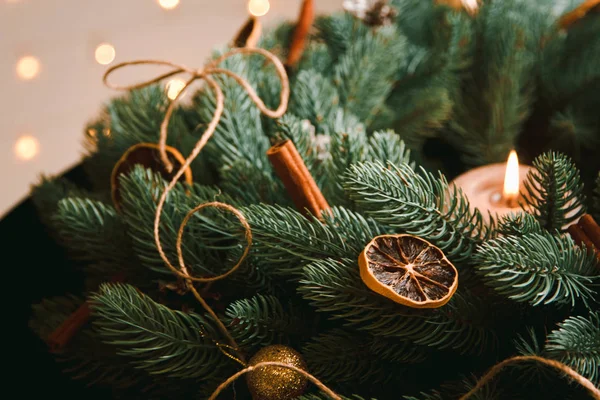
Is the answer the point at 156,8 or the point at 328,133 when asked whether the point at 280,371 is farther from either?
the point at 156,8

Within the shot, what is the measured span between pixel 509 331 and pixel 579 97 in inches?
19.3

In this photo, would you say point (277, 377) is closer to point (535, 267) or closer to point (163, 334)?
point (163, 334)

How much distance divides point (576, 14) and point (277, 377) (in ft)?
2.28

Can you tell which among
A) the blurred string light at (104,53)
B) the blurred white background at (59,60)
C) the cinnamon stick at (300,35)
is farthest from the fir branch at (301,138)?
the blurred string light at (104,53)

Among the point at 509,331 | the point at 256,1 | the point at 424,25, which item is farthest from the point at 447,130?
the point at 256,1

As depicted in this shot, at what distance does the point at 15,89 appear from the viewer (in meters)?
1.42

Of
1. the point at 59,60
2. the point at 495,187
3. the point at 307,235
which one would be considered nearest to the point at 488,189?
the point at 495,187

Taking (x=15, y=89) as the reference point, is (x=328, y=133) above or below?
below

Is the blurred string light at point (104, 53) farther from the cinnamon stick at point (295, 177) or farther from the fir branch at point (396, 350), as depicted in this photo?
the fir branch at point (396, 350)

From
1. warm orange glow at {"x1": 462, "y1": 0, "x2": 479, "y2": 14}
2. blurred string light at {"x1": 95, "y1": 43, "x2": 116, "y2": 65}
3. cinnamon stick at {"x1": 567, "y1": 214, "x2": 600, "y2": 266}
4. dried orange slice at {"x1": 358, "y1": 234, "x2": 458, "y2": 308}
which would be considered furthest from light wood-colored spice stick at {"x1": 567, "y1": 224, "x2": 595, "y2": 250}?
blurred string light at {"x1": 95, "y1": 43, "x2": 116, "y2": 65}

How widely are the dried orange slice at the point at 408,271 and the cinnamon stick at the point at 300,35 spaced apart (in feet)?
1.39

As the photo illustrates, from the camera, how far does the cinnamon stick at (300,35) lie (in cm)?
75

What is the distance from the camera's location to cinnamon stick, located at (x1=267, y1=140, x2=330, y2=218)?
47 cm

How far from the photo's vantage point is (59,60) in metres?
1.49
